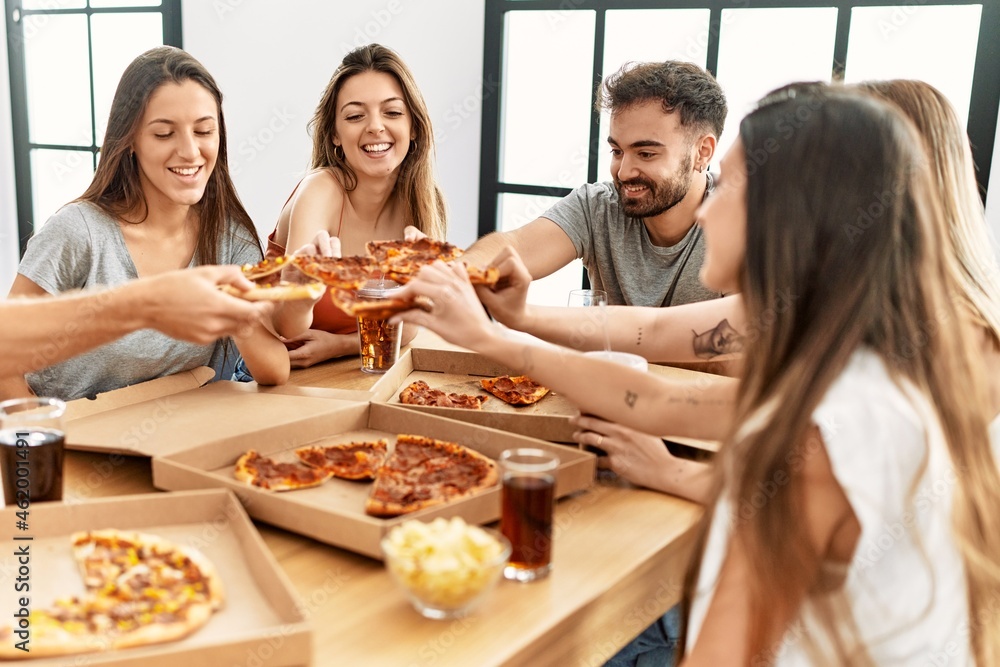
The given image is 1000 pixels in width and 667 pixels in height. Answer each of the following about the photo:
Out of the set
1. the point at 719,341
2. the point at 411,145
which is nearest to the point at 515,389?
the point at 719,341

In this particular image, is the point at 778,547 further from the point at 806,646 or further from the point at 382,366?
the point at 382,366

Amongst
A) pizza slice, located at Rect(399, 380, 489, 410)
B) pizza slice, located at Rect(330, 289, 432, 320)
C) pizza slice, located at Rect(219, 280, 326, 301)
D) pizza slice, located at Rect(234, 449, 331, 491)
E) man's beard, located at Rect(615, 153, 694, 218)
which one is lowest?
pizza slice, located at Rect(234, 449, 331, 491)

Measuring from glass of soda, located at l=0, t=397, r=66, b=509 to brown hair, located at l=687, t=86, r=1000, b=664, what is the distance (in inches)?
39.9

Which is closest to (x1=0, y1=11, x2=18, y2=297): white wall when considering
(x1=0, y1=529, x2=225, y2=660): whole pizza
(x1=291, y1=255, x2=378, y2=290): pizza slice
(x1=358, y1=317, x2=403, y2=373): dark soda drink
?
(x1=358, y1=317, x2=403, y2=373): dark soda drink

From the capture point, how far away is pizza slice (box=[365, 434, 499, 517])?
1418 mm

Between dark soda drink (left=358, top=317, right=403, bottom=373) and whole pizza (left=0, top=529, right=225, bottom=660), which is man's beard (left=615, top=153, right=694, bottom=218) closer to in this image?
dark soda drink (left=358, top=317, right=403, bottom=373)

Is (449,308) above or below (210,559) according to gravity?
above

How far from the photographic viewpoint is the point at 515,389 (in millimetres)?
2123

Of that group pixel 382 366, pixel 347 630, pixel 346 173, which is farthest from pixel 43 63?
pixel 347 630

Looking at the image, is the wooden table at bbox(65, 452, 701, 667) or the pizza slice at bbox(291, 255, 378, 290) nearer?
the wooden table at bbox(65, 452, 701, 667)

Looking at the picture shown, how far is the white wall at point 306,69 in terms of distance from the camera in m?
4.57

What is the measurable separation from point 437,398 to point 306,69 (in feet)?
11.1

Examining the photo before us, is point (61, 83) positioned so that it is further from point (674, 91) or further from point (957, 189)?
point (957, 189)

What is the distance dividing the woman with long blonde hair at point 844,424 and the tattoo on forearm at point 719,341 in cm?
99
